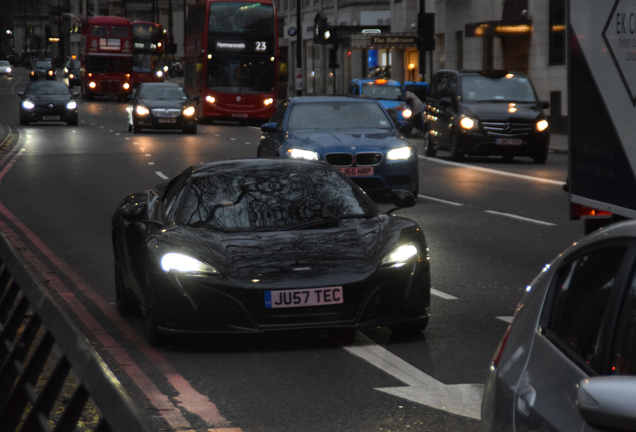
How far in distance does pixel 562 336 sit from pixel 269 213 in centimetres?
475

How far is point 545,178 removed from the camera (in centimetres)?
2198

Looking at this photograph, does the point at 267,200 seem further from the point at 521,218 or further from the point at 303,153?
the point at 303,153

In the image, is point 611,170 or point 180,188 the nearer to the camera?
point 611,170

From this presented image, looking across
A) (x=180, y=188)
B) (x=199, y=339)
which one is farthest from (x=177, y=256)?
(x=180, y=188)

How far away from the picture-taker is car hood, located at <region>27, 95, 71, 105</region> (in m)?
40.7

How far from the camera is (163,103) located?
121ft

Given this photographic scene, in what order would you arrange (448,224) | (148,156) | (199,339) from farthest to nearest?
(148,156)
(448,224)
(199,339)

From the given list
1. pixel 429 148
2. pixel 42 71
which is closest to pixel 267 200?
pixel 429 148

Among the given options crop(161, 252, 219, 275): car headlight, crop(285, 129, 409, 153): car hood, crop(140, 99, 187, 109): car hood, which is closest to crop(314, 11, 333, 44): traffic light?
crop(140, 99, 187, 109): car hood

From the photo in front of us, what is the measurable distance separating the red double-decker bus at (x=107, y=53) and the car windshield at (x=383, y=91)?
31486mm

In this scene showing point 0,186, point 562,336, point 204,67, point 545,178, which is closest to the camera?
point 562,336

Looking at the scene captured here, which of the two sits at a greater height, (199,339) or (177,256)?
(177,256)

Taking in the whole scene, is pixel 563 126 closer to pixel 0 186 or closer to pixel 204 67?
pixel 204 67

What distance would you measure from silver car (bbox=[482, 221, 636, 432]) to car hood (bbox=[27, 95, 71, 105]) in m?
38.3
